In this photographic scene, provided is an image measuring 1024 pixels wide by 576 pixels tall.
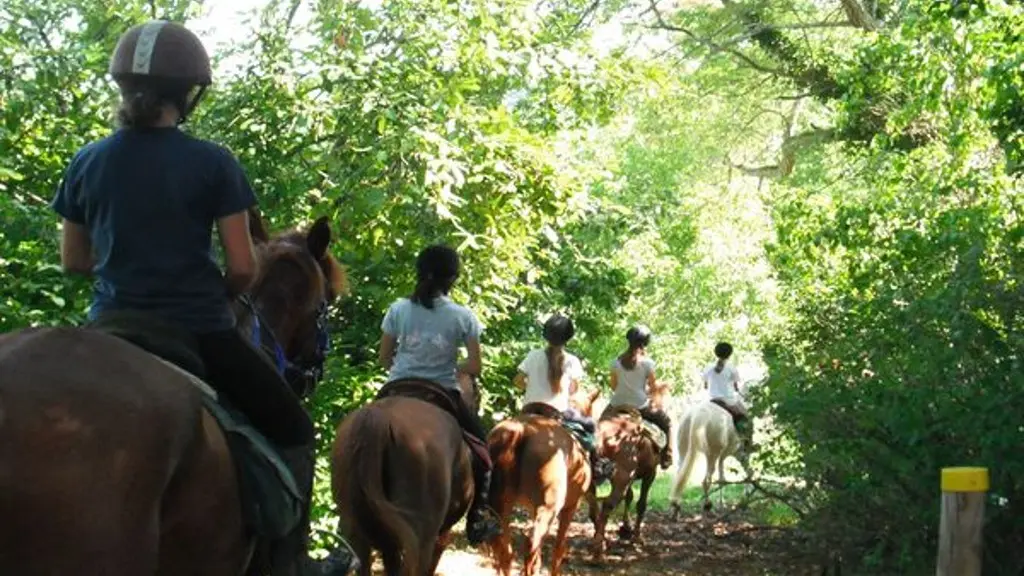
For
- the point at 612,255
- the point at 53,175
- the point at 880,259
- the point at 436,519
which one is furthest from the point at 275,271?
the point at 612,255

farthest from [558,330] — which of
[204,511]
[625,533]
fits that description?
[204,511]

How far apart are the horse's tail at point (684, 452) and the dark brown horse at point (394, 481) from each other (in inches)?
523

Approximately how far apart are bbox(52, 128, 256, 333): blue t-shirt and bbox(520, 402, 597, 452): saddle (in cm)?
855

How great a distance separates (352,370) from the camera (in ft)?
40.6

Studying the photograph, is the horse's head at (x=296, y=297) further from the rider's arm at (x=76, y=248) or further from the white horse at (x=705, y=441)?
the white horse at (x=705, y=441)

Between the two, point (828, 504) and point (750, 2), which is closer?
point (828, 504)

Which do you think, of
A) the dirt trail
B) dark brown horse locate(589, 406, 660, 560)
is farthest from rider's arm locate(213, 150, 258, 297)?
dark brown horse locate(589, 406, 660, 560)

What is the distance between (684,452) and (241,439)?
1817cm

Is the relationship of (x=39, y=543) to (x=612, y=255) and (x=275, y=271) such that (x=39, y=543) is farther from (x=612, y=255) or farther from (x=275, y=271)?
(x=612, y=255)

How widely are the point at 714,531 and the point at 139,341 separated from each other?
1502 cm

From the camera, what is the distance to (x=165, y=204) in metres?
4.89

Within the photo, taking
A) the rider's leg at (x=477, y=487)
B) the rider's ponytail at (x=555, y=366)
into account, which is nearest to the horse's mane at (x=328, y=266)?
the rider's leg at (x=477, y=487)

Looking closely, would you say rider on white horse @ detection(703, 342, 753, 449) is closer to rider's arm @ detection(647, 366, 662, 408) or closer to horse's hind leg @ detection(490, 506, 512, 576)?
rider's arm @ detection(647, 366, 662, 408)

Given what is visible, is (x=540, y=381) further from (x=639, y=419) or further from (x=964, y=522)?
(x=964, y=522)
